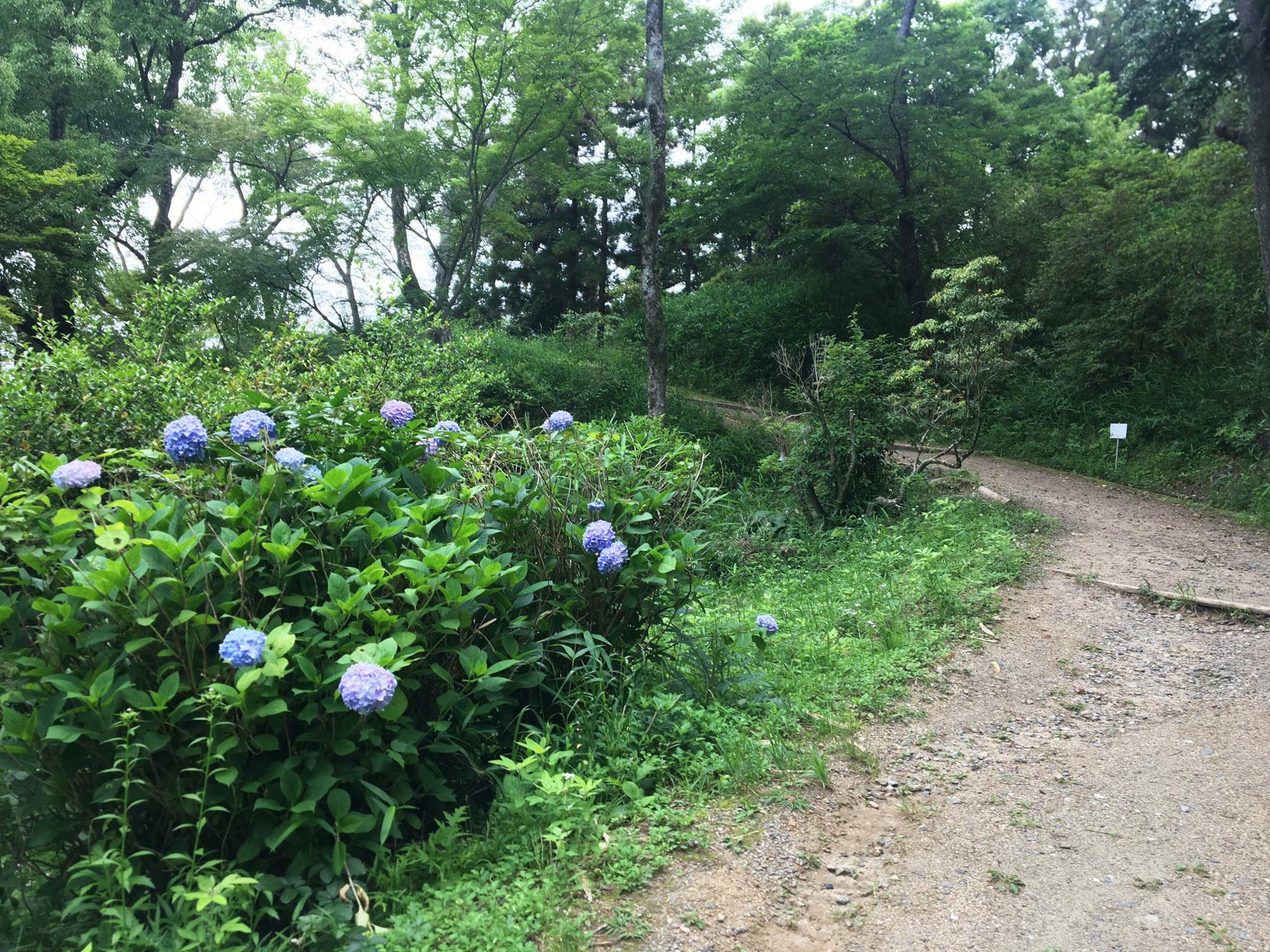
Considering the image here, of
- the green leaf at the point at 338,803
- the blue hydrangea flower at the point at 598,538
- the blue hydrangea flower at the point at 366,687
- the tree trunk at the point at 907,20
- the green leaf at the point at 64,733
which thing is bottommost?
the green leaf at the point at 338,803

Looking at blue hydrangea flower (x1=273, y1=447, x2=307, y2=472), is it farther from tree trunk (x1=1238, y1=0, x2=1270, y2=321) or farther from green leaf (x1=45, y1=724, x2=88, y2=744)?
tree trunk (x1=1238, y1=0, x2=1270, y2=321)

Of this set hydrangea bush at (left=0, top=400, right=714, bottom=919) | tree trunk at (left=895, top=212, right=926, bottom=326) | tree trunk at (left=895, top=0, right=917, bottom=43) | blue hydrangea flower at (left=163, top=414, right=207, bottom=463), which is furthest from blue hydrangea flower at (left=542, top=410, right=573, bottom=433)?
tree trunk at (left=895, top=0, right=917, bottom=43)

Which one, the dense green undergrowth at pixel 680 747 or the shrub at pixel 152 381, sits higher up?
the shrub at pixel 152 381

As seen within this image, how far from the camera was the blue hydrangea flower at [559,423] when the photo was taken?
3.60m

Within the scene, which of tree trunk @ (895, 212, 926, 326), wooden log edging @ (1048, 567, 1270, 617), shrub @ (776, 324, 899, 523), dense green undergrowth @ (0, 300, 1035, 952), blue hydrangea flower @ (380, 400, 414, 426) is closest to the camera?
dense green undergrowth @ (0, 300, 1035, 952)

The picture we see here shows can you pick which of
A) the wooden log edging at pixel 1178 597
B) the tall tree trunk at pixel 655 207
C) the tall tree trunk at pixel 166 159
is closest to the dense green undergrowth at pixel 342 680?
the wooden log edging at pixel 1178 597

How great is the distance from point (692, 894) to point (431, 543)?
1.35 metres

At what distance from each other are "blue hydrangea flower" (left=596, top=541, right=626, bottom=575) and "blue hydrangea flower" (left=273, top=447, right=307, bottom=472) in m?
1.10

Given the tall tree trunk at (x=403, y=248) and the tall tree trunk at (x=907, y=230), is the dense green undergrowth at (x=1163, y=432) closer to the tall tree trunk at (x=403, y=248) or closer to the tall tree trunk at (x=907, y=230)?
the tall tree trunk at (x=907, y=230)

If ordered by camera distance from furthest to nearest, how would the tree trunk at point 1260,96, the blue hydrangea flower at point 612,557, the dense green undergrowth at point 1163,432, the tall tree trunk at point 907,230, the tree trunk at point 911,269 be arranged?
1. the tree trunk at point 911,269
2. the tall tree trunk at point 907,230
3. the dense green undergrowth at point 1163,432
4. the tree trunk at point 1260,96
5. the blue hydrangea flower at point 612,557

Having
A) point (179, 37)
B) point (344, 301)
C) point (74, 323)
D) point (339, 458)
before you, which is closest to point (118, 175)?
point (179, 37)

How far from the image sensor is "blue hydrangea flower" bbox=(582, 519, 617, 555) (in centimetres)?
297

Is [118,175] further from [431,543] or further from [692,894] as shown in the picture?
[692,894]

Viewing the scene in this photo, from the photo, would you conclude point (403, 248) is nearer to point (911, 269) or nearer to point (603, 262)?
Answer: point (603, 262)
